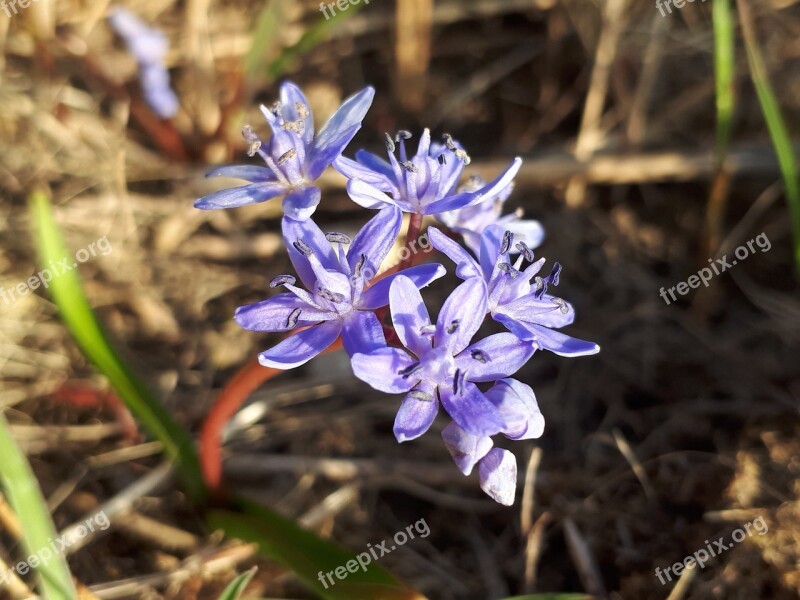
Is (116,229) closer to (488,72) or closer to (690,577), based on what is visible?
(488,72)

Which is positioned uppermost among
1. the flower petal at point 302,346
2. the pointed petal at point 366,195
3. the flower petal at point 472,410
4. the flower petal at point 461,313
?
the pointed petal at point 366,195

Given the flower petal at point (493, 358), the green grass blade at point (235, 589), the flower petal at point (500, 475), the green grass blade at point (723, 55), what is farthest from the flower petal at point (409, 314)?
the green grass blade at point (723, 55)

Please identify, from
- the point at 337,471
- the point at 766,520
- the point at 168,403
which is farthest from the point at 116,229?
the point at 766,520

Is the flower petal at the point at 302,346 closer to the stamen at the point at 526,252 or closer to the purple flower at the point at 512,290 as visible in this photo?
the purple flower at the point at 512,290

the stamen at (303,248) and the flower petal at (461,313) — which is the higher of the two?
the stamen at (303,248)

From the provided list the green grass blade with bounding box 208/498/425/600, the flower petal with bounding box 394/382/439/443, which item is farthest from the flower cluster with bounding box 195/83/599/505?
the green grass blade with bounding box 208/498/425/600

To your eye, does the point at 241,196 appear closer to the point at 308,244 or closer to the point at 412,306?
the point at 308,244
